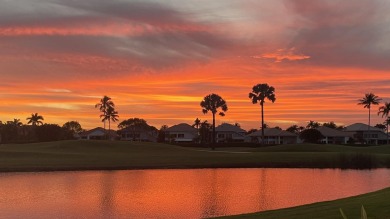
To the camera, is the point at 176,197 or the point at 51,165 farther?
the point at 51,165

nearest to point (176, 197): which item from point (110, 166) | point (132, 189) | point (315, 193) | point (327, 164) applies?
point (132, 189)

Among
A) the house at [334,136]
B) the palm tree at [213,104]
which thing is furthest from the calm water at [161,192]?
the house at [334,136]

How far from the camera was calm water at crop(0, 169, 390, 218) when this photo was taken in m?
27.9

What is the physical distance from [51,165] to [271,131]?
133 m

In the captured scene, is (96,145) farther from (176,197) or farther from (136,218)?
(136,218)

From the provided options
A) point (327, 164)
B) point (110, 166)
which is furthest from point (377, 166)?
point (110, 166)

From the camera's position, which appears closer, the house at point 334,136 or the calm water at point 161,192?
the calm water at point 161,192

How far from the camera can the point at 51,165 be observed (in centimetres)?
5794

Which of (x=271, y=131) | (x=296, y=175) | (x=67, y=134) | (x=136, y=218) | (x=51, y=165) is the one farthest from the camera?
(x=271, y=131)

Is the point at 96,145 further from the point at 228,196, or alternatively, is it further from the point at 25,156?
the point at 228,196

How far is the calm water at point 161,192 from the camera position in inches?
1097

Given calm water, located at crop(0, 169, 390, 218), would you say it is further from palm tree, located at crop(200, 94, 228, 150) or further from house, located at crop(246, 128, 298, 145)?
house, located at crop(246, 128, 298, 145)

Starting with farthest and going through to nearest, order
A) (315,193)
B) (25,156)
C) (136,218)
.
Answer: (25,156)
(315,193)
(136,218)

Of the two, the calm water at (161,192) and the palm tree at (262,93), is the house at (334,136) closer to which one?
the palm tree at (262,93)
